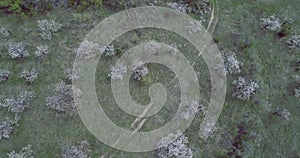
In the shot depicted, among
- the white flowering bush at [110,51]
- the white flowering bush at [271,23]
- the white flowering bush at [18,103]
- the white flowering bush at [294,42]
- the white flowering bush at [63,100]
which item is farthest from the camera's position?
the white flowering bush at [271,23]

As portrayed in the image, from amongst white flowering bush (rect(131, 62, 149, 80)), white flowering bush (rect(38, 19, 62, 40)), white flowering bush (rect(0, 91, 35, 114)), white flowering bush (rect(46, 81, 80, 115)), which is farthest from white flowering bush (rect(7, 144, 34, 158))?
white flowering bush (rect(38, 19, 62, 40))

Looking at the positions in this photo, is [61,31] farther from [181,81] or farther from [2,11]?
[181,81]

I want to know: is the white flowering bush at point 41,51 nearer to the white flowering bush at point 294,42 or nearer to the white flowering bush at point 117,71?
the white flowering bush at point 117,71

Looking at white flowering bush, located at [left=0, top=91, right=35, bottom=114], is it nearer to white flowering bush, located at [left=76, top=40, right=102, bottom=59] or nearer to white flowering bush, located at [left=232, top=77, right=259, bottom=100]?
white flowering bush, located at [left=76, top=40, right=102, bottom=59]

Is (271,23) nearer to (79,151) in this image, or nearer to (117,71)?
(117,71)

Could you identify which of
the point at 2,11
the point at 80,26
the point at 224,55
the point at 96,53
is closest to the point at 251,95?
the point at 224,55

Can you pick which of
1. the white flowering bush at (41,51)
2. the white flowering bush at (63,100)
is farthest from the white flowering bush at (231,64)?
the white flowering bush at (41,51)

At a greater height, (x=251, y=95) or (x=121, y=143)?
(x=251, y=95)
